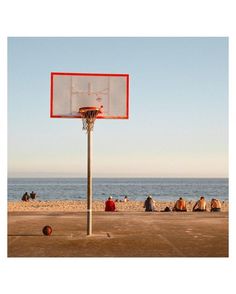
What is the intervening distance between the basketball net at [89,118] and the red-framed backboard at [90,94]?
0.19 m

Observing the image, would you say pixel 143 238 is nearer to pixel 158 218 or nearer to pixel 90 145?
pixel 90 145

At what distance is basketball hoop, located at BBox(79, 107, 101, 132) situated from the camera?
13.4 metres

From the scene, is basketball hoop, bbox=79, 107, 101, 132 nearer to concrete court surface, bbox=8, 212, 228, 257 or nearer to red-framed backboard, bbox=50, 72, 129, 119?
red-framed backboard, bbox=50, 72, 129, 119

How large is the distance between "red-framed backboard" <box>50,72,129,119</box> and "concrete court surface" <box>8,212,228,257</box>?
366 cm

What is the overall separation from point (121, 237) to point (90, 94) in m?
4.33

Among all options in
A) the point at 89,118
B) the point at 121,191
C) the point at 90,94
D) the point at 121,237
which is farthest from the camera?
the point at 121,191

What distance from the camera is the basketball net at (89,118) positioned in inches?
527

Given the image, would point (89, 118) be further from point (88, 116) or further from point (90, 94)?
point (90, 94)

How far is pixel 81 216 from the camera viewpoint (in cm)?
1995

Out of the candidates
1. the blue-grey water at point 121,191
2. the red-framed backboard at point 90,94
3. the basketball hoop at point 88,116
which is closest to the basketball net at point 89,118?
the basketball hoop at point 88,116

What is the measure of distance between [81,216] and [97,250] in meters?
8.89

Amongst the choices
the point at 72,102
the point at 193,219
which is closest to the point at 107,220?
the point at 193,219

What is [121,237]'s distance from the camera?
13.3 metres

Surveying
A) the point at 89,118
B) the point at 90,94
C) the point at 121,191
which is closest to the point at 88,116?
the point at 89,118
